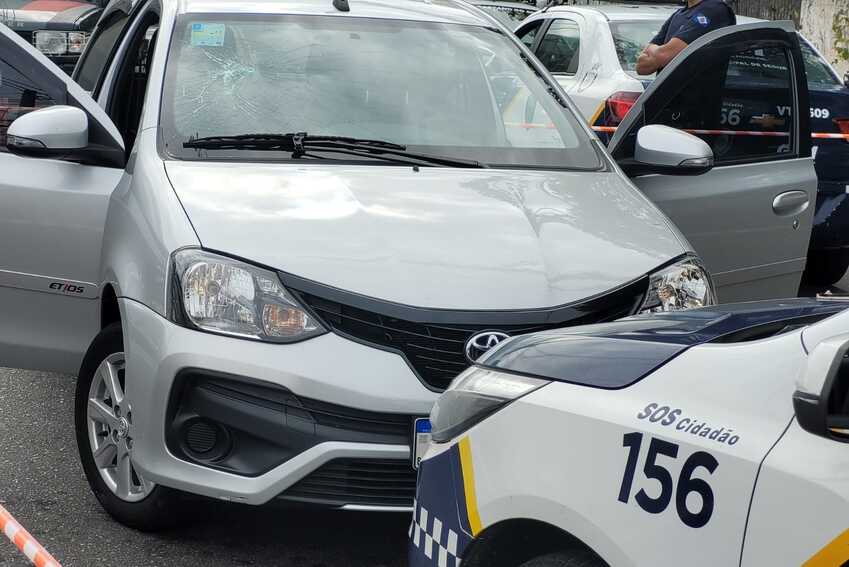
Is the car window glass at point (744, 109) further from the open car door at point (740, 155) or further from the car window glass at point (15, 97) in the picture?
the car window glass at point (15, 97)

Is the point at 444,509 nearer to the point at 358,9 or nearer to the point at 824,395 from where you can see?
the point at 824,395

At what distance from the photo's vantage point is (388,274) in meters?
3.79

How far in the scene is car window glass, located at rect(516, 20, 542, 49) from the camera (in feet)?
35.5

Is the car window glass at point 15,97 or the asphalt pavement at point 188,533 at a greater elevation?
the car window glass at point 15,97

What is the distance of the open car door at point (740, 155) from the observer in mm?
5266

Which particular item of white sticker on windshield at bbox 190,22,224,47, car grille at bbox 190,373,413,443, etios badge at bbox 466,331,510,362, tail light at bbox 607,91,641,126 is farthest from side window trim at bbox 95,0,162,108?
tail light at bbox 607,91,641,126

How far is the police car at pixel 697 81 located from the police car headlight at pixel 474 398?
2908 mm

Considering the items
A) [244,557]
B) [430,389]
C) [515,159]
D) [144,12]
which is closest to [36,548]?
[244,557]

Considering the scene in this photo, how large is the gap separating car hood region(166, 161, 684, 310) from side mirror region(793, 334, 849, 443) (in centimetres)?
188

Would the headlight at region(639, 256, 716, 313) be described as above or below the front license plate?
above

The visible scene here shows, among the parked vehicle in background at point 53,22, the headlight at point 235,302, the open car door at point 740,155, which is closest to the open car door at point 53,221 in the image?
the headlight at point 235,302

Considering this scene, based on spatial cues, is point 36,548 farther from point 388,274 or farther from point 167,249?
point 388,274

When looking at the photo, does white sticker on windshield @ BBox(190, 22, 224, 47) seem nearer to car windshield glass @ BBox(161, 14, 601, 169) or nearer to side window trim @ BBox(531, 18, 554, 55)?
car windshield glass @ BBox(161, 14, 601, 169)

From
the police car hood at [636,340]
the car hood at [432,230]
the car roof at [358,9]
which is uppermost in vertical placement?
the police car hood at [636,340]
